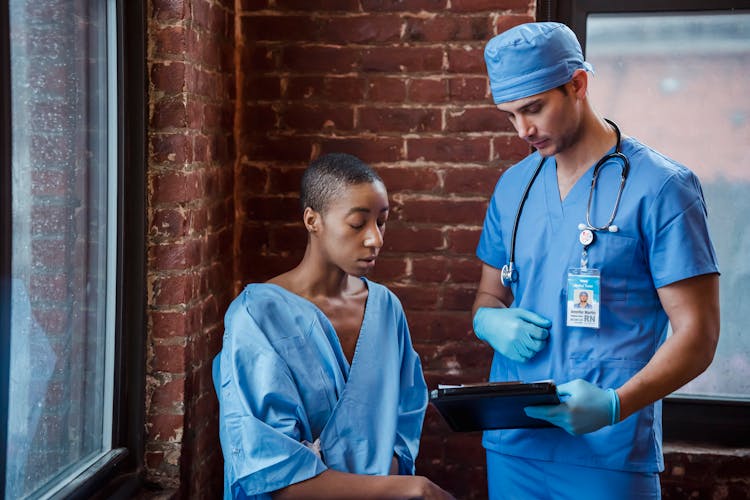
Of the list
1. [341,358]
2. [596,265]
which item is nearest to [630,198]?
[596,265]

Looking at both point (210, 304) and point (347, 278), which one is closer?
point (347, 278)

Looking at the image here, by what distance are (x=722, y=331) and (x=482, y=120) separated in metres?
0.92

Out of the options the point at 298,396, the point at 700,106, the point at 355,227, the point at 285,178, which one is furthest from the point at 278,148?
the point at 700,106

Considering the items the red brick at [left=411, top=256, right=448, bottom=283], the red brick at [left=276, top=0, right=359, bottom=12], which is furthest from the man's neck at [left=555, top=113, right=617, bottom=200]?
the red brick at [left=276, top=0, right=359, bottom=12]

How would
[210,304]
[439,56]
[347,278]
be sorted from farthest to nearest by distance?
[439,56] → [210,304] → [347,278]

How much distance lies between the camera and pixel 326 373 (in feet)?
5.32

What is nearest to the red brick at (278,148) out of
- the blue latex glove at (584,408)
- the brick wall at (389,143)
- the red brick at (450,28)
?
the brick wall at (389,143)

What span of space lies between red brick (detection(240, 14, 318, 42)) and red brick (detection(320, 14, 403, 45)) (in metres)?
0.04

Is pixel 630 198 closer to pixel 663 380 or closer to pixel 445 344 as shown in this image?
pixel 663 380

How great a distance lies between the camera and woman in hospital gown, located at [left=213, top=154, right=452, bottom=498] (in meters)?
1.52

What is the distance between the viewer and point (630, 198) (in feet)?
5.50

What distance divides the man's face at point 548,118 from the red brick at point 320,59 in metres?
0.74

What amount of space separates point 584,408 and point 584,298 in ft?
0.69

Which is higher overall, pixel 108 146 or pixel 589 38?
pixel 589 38
